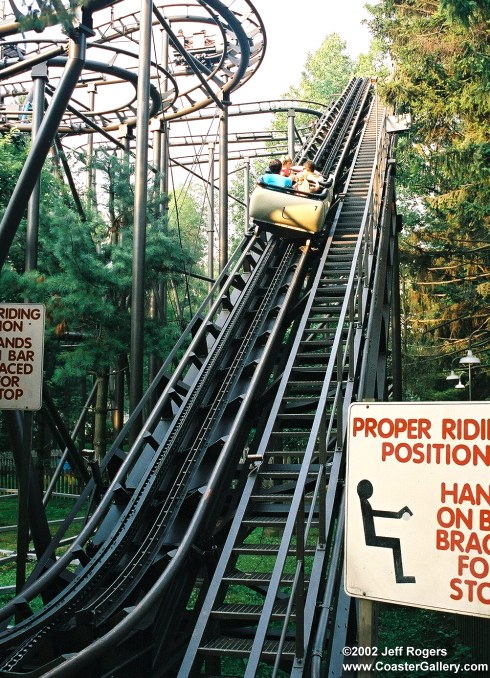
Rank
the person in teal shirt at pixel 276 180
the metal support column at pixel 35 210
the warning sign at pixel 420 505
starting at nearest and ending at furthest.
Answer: the warning sign at pixel 420 505 → the person in teal shirt at pixel 276 180 → the metal support column at pixel 35 210

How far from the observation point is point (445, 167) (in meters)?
14.6

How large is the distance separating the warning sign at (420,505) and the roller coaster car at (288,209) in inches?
313

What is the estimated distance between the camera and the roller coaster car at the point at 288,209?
10.5 m

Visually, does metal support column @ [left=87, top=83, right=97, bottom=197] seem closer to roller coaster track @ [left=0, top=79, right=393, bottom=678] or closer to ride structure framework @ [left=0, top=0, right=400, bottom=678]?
ride structure framework @ [left=0, top=0, right=400, bottom=678]

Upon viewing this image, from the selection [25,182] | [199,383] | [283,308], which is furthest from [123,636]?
[283,308]

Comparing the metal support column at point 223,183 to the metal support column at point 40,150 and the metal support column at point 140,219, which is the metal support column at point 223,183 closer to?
the metal support column at point 140,219

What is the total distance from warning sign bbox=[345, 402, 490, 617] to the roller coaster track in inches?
84.5

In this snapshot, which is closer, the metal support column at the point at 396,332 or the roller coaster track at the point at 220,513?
the roller coaster track at the point at 220,513

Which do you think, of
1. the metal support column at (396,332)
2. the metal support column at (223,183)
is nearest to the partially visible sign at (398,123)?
the metal support column at (223,183)

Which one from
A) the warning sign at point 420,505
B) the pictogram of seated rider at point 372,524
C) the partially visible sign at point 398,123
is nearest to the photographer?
the warning sign at point 420,505

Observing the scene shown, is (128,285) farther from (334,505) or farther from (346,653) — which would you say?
(346,653)

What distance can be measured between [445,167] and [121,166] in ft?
18.7

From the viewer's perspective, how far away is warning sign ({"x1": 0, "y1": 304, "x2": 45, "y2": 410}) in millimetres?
5059

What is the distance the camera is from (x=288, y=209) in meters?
10.5
